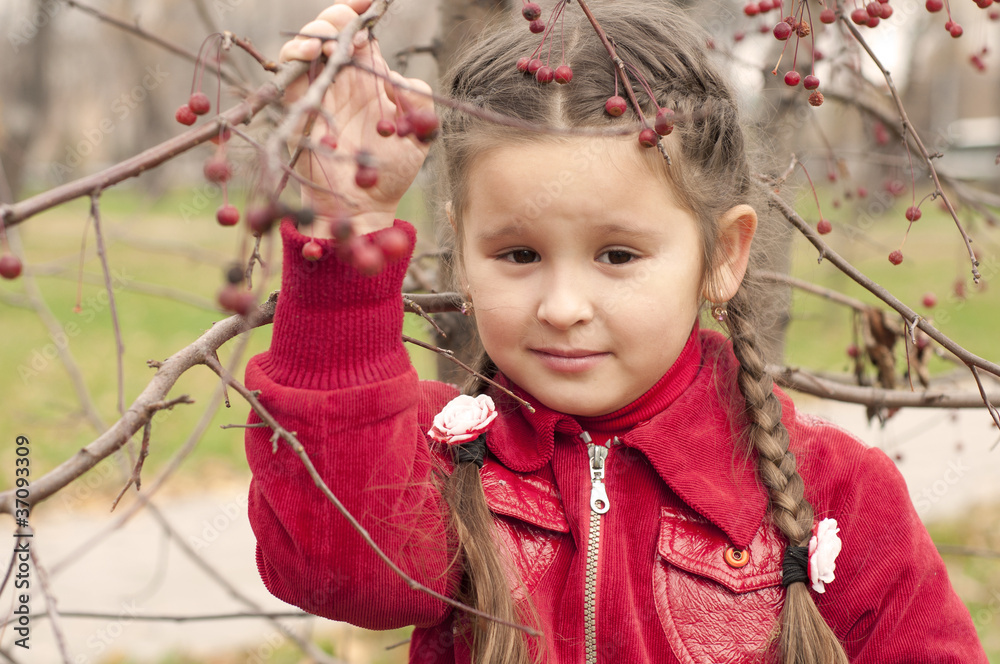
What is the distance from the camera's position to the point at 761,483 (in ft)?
4.82

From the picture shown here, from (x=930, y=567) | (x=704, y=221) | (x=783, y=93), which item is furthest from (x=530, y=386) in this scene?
(x=783, y=93)

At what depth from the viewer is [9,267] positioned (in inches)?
34.1

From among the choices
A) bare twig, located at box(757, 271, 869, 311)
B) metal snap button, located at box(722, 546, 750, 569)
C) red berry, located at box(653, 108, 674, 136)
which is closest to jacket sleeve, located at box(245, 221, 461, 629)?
red berry, located at box(653, 108, 674, 136)

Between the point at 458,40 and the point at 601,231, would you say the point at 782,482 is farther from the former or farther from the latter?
the point at 458,40

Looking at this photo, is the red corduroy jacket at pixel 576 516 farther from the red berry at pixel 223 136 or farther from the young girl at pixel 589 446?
the red berry at pixel 223 136

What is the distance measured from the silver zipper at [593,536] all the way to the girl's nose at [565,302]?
250mm

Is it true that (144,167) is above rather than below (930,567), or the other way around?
above

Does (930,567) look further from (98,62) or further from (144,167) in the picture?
(98,62)

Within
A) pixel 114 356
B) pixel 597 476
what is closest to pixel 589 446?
pixel 597 476

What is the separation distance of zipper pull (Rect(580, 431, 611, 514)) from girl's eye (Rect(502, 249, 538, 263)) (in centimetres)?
31

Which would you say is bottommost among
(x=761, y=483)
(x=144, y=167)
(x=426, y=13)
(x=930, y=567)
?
(x=930, y=567)

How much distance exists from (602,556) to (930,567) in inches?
20.2

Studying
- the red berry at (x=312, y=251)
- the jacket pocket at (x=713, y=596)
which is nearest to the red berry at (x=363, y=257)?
Result: the red berry at (x=312, y=251)

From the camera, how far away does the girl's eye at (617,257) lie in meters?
1.33
